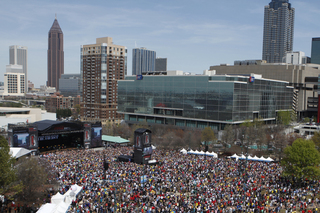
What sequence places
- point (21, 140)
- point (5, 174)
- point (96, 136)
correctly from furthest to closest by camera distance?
1. point (96, 136)
2. point (21, 140)
3. point (5, 174)

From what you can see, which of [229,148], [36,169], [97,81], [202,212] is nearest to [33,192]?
[36,169]

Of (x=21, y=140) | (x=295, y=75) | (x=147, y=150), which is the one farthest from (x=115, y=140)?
(x=295, y=75)

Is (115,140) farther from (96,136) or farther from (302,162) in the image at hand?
(302,162)

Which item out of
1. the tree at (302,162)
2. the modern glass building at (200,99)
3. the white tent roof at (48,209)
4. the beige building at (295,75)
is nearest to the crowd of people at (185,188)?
the tree at (302,162)

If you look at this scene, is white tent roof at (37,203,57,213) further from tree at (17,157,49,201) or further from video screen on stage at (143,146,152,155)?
video screen on stage at (143,146,152,155)

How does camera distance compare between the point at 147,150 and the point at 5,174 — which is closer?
the point at 5,174

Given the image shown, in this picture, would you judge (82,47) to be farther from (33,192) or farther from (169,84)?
(33,192)

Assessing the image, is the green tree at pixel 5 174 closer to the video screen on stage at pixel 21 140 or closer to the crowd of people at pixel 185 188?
the crowd of people at pixel 185 188
